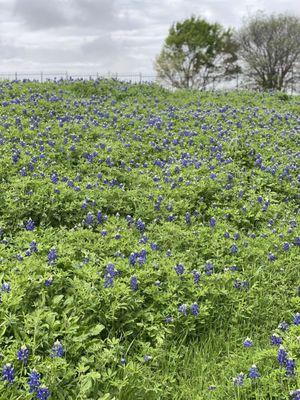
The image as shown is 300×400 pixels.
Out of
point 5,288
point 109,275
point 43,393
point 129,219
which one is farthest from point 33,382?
point 129,219

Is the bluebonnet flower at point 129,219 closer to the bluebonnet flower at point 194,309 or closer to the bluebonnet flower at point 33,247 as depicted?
the bluebonnet flower at point 33,247

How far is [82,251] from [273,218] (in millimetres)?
2681

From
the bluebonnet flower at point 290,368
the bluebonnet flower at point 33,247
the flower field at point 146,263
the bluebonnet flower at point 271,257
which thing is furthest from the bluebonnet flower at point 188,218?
the bluebonnet flower at point 290,368

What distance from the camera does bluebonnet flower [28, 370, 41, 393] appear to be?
284cm

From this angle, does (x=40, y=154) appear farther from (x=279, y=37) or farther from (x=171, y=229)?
(x=279, y=37)

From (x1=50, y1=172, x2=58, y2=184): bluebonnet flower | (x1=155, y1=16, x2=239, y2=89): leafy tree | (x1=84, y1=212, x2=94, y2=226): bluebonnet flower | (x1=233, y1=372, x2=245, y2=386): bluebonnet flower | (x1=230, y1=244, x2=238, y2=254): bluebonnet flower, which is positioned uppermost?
(x1=155, y1=16, x2=239, y2=89): leafy tree

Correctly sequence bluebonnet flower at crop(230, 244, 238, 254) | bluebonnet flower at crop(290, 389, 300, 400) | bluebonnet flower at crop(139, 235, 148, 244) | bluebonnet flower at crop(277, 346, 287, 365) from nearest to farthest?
bluebonnet flower at crop(290, 389, 300, 400)
bluebonnet flower at crop(277, 346, 287, 365)
bluebonnet flower at crop(139, 235, 148, 244)
bluebonnet flower at crop(230, 244, 238, 254)

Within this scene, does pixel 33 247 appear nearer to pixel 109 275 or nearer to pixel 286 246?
pixel 109 275

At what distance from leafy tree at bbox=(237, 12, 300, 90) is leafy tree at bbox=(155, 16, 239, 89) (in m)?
1.56

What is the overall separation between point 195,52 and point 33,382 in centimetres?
3669

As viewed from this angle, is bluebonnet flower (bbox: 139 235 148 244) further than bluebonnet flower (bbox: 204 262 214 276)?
Yes

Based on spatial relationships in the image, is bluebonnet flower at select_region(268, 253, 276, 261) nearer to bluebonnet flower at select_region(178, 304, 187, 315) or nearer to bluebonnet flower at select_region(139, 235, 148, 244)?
bluebonnet flower at select_region(139, 235, 148, 244)

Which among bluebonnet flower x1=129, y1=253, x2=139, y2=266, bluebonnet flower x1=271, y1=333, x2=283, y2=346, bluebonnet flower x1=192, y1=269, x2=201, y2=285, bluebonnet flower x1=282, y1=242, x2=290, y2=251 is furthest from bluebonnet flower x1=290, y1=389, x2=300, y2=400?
bluebonnet flower x1=282, y1=242, x2=290, y2=251

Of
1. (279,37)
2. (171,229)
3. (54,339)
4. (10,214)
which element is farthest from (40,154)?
(279,37)
